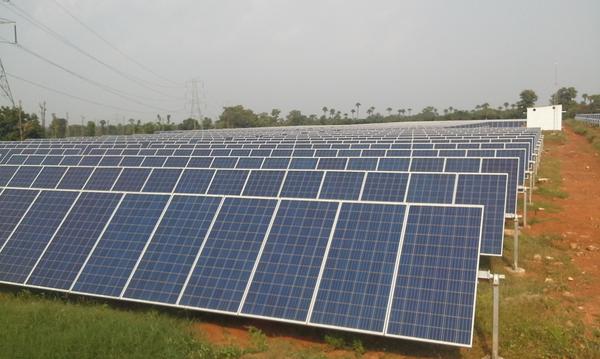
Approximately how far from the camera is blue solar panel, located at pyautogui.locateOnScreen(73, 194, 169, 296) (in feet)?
25.3

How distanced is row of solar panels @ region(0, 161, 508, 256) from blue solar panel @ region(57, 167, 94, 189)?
0.05 meters

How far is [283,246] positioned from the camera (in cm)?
749

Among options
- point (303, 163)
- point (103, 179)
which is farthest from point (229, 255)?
point (303, 163)

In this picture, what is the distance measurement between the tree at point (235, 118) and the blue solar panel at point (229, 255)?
95940 millimetres

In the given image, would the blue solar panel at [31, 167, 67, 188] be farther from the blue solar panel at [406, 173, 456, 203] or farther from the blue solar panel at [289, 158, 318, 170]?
the blue solar panel at [406, 173, 456, 203]

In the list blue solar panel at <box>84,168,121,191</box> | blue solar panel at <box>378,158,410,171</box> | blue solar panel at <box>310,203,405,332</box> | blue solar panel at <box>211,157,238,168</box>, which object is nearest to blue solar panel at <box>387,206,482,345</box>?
blue solar panel at <box>310,203,405,332</box>

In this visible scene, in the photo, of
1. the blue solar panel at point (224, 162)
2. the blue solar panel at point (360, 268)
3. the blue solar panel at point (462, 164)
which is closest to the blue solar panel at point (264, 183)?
the blue solar panel at point (360, 268)

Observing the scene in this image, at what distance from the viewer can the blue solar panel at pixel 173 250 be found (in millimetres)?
7383

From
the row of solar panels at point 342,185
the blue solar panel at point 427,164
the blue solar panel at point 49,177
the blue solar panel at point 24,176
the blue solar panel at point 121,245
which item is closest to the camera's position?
the blue solar panel at point 121,245

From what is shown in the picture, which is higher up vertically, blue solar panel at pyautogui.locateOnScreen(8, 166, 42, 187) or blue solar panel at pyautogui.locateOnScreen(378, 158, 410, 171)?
blue solar panel at pyautogui.locateOnScreen(378, 158, 410, 171)

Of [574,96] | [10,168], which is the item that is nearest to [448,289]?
[10,168]

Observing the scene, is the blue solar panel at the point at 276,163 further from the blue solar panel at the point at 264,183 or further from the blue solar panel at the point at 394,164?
the blue solar panel at the point at 264,183

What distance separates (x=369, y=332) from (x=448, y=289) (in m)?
1.24

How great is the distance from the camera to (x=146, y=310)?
295 inches
